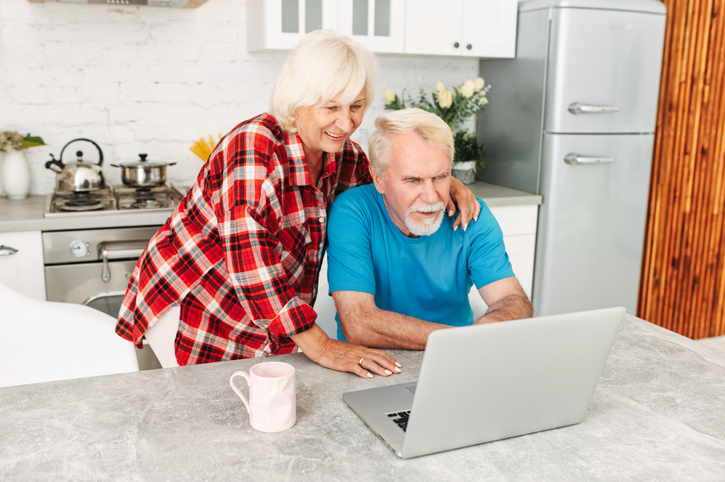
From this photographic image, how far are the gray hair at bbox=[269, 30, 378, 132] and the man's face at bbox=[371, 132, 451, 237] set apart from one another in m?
0.19

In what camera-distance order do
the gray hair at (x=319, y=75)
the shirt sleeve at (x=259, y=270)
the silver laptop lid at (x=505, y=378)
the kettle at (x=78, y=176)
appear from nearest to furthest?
the silver laptop lid at (x=505, y=378) < the shirt sleeve at (x=259, y=270) < the gray hair at (x=319, y=75) < the kettle at (x=78, y=176)

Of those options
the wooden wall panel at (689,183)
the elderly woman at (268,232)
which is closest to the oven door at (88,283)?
the elderly woman at (268,232)

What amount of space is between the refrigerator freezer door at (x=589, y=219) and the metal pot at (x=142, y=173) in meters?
1.73

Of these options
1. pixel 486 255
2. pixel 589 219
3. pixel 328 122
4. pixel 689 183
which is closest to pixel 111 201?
pixel 328 122

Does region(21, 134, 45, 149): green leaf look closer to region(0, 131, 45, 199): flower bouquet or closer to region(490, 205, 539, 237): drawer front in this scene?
region(0, 131, 45, 199): flower bouquet

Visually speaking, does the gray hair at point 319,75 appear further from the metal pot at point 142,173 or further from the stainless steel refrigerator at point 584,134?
the stainless steel refrigerator at point 584,134

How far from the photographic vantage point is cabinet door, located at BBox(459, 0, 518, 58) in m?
3.02

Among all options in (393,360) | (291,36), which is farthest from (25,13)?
(393,360)

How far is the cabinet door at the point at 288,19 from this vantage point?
271 cm

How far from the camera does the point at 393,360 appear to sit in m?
1.29

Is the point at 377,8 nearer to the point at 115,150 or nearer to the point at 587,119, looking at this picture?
the point at 587,119

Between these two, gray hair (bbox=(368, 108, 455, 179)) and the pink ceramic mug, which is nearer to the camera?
the pink ceramic mug

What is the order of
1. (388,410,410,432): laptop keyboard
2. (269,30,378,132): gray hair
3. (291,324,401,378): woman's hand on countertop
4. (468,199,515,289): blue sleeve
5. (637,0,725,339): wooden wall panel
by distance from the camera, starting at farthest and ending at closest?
(637,0,725,339): wooden wall panel < (468,199,515,289): blue sleeve < (269,30,378,132): gray hair < (291,324,401,378): woman's hand on countertop < (388,410,410,432): laptop keyboard

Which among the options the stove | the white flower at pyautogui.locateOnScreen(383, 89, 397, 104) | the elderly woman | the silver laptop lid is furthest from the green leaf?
the silver laptop lid
